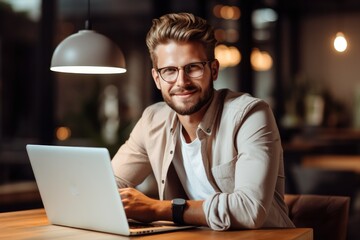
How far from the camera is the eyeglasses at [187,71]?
2.58 meters

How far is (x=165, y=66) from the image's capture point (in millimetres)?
2598

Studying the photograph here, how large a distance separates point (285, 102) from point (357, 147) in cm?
340

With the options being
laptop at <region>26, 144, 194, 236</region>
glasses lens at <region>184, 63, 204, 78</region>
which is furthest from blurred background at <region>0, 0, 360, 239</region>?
laptop at <region>26, 144, 194, 236</region>

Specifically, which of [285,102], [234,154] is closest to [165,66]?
[234,154]

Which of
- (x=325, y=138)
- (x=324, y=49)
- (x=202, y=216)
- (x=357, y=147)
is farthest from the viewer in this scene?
(x=324, y=49)

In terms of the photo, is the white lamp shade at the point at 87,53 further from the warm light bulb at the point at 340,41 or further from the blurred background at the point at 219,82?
the warm light bulb at the point at 340,41

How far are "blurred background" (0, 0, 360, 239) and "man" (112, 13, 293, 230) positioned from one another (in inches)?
75.2

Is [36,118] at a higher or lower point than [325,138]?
higher

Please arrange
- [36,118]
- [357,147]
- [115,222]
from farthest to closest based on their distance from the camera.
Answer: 1. [357,147]
2. [36,118]
3. [115,222]

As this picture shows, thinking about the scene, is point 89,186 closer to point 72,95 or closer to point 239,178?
point 239,178

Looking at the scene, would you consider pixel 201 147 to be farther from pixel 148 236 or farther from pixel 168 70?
pixel 148 236

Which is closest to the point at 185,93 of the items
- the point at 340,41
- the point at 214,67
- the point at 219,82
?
the point at 214,67

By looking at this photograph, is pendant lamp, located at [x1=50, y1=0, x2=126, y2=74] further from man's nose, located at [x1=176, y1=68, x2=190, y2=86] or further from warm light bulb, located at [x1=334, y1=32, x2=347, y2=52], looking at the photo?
warm light bulb, located at [x1=334, y1=32, x2=347, y2=52]

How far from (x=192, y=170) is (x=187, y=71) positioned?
41cm
